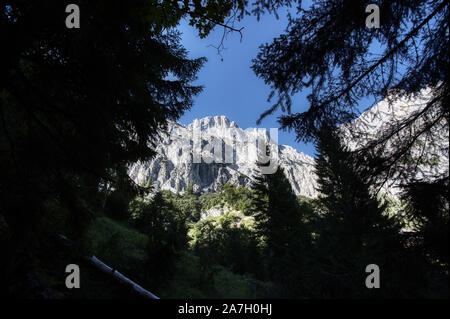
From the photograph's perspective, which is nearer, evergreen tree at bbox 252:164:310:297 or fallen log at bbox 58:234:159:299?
fallen log at bbox 58:234:159:299

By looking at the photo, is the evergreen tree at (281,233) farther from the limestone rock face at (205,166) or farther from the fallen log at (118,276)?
the limestone rock face at (205,166)

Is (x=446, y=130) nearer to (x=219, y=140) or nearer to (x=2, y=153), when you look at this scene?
(x=2, y=153)

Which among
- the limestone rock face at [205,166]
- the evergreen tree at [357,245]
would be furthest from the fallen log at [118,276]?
the limestone rock face at [205,166]

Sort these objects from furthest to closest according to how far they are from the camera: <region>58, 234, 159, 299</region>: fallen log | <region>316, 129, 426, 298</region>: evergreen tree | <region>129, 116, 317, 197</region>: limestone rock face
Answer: <region>129, 116, 317, 197</region>: limestone rock face, <region>58, 234, 159, 299</region>: fallen log, <region>316, 129, 426, 298</region>: evergreen tree

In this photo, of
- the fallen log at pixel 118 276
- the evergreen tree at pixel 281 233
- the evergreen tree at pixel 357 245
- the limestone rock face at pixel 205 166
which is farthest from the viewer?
the limestone rock face at pixel 205 166

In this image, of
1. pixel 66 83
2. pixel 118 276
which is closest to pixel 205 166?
pixel 118 276

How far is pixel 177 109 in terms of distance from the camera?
256 inches

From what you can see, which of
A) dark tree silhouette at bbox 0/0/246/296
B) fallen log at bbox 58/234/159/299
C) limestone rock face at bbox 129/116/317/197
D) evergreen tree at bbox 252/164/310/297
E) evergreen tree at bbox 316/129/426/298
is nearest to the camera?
dark tree silhouette at bbox 0/0/246/296

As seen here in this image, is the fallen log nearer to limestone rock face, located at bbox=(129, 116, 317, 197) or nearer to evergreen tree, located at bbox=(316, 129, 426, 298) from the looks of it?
evergreen tree, located at bbox=(316, 129, 426, 298)

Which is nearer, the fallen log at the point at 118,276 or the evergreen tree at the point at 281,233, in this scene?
the fallen log at the point at 118,276

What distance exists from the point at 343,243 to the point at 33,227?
9878mm

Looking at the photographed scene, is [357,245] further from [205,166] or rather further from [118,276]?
[205,166]

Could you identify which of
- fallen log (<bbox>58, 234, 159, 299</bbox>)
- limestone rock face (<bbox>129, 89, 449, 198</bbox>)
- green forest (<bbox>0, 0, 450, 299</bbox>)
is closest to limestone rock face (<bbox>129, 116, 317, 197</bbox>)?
limestone rock face (<bbox>129, 89, 449, 198</bbox>)

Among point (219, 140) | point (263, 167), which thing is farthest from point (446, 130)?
point (219, 140)
